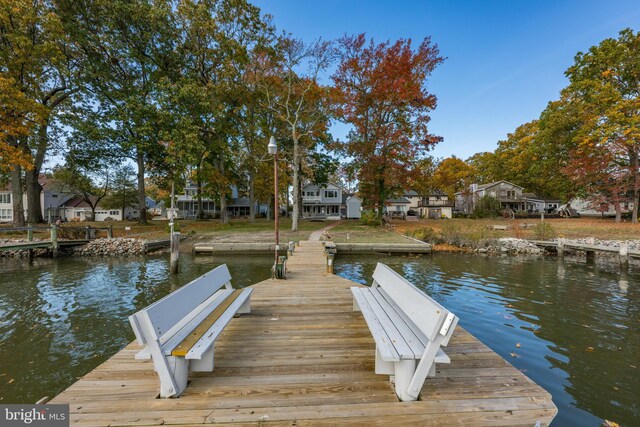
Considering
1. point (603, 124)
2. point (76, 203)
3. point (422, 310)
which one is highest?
point (603, 124)

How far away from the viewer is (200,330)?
312 cm

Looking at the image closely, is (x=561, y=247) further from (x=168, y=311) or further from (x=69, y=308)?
(x=69, y=308)

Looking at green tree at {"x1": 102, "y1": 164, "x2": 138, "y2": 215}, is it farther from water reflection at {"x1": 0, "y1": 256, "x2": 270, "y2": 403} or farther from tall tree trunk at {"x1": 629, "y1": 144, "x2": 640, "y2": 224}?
tall tree trunk at {"x1": 629, "y1": 144, "x2": 640, "y2": 224}

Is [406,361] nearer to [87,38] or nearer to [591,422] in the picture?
[591,422]

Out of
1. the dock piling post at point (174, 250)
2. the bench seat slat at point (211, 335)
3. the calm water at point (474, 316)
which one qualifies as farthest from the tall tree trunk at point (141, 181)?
the bench seat slat at point (211, 335)

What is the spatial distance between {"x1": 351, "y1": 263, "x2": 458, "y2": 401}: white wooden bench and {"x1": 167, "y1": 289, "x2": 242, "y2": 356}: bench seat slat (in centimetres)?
183

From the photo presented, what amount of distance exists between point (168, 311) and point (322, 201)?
4337 centimetres

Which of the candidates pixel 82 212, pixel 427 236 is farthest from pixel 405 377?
pixel 82 212

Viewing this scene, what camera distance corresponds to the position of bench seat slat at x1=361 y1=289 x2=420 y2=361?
2.53 m

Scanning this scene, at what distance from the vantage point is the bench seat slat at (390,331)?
2.53 metres

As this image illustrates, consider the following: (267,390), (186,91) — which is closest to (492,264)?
(267,390)

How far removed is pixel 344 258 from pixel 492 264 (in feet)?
22.9

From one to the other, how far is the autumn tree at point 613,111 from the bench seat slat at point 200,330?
3683 cm

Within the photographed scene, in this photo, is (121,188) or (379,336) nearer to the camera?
(379,336)
